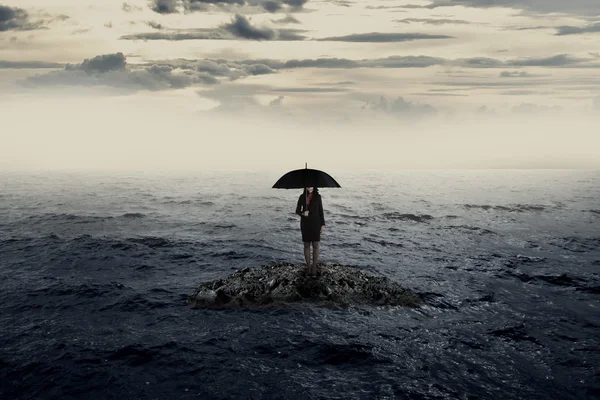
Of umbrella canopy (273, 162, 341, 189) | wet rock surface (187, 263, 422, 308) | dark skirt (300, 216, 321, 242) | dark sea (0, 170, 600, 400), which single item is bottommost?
dark sea (0, 170, 600, 400)

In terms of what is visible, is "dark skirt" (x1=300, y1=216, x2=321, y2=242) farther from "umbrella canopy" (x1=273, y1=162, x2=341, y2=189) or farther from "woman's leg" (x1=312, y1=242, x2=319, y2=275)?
"umbrella canopy" (x1=273, y1=162, x2=341, y2=189)

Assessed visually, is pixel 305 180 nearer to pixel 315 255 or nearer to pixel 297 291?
pixel 315 255

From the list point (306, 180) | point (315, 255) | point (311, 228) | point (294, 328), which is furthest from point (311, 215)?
point (294, 328)

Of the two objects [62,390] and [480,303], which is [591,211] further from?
[62,390]

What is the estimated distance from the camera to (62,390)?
23.7 ft

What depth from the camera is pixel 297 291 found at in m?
11.5

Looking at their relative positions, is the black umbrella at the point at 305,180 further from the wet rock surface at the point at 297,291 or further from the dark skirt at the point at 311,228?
the wet rock surface at the point at 297,291

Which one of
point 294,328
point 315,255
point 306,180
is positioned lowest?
point 294,328

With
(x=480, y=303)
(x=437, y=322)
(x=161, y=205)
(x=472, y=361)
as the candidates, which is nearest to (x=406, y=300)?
(x=437, y=322)

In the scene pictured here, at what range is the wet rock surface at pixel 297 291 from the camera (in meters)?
11.4

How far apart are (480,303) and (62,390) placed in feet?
39.4

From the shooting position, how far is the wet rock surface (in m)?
11.4

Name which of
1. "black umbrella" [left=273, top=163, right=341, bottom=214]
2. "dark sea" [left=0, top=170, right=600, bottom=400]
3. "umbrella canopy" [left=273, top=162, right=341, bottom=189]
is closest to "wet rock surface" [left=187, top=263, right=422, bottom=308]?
"dark sea" [left=0, top=170, right=600, bottom=400]

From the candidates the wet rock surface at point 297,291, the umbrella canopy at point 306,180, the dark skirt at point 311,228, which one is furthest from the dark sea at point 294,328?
the umbrella canopy at point 306,180
